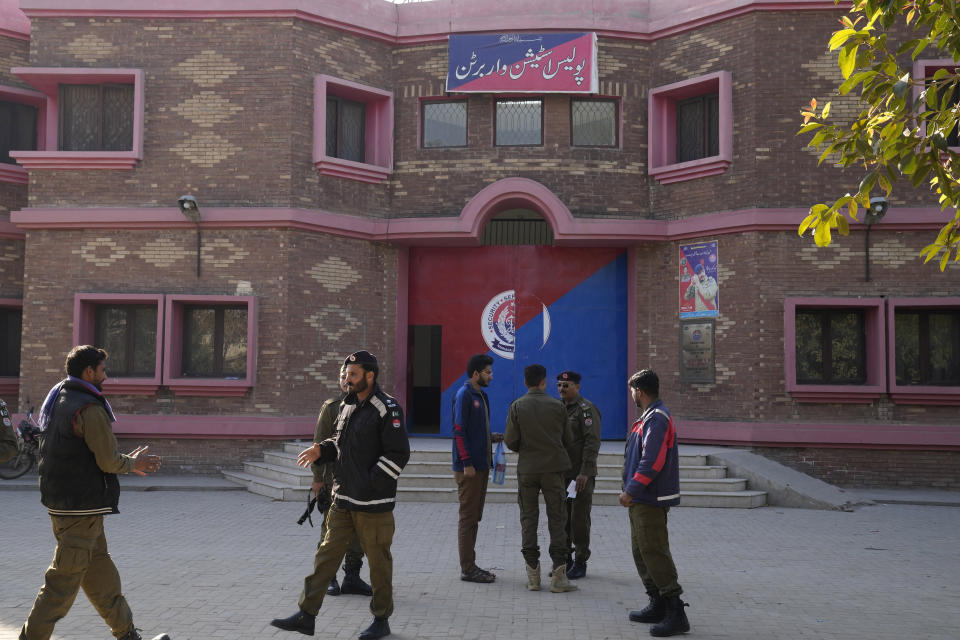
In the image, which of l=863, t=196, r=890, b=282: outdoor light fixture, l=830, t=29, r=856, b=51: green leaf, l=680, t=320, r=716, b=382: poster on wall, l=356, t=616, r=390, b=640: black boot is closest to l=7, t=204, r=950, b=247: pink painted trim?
l=863, t=196, r=890, b=282: outdoor light fixture

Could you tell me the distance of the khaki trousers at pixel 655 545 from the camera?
613 centimetres

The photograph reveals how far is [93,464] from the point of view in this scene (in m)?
5.27

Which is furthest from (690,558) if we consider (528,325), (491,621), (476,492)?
(528,325)

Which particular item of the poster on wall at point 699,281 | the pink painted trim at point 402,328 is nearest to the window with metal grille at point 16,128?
the pink painted trim at point 402,328

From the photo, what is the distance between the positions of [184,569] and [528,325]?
30.6ft

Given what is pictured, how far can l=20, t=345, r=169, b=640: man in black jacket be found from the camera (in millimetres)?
5070

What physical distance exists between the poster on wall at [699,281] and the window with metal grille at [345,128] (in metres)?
6.15

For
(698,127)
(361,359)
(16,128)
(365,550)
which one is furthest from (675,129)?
(16,128)

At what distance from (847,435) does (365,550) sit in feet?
34.1

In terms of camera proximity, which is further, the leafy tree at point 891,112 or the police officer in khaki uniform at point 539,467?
the police officer in khaki uniform at point 539,467

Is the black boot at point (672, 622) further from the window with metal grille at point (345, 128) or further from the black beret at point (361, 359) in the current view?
the window with metal grille at point (345, 128)

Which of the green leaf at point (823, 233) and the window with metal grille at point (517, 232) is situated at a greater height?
the window with metal grille at point (517, 232)

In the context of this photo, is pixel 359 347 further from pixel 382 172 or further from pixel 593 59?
pixel 593 59

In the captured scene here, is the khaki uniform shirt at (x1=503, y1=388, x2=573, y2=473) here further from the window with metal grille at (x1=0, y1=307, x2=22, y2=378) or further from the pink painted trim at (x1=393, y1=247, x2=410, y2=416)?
the window with metal grille at (x1=0, y1=307, x2=22, y2=378)
